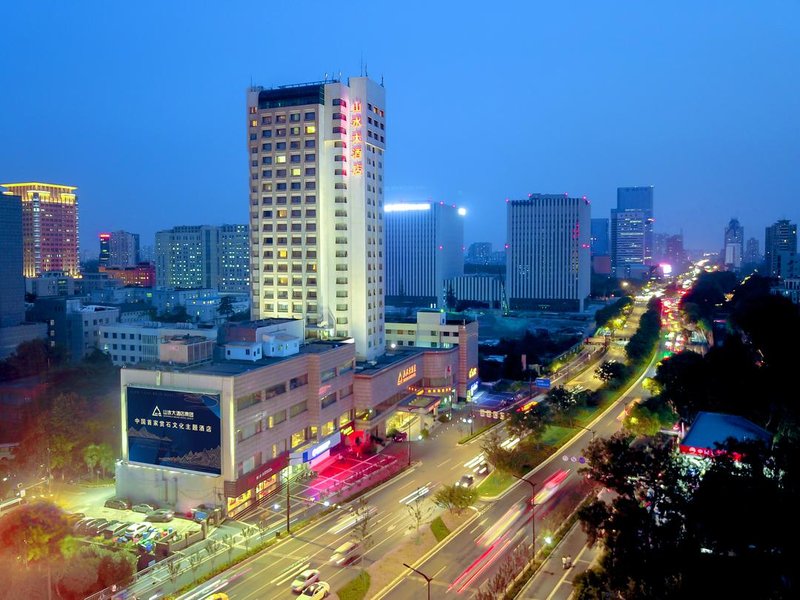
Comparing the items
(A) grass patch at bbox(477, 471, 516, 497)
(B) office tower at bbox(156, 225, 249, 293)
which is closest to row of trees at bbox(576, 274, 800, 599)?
(A) grass patch at bbox(477, 471, 516, 497)

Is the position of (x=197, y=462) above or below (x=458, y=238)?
below

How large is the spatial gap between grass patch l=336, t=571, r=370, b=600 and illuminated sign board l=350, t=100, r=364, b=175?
994 inches

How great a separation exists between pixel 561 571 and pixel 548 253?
90869 mm

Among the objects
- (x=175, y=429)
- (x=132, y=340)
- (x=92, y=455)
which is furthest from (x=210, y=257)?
(x=175, y=429)

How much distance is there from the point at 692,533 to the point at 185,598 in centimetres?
1453

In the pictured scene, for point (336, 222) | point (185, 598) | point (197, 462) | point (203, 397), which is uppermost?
point (336, 222)

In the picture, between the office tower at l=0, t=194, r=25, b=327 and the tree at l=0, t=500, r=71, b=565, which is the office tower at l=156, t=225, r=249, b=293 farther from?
the tree at l=0, t=500, r=71, b=565

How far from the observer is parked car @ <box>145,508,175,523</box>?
24859 millimetres

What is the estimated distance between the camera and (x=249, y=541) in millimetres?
23141

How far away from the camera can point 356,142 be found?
39.2 meters

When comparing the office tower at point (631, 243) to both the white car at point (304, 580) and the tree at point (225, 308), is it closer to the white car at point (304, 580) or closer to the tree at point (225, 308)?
the tree at point (225, 308)

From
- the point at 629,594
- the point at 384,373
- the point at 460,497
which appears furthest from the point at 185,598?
the point at 384,373

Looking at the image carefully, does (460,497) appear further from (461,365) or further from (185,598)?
(461,365)

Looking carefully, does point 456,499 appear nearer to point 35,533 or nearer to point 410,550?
point 410,550
